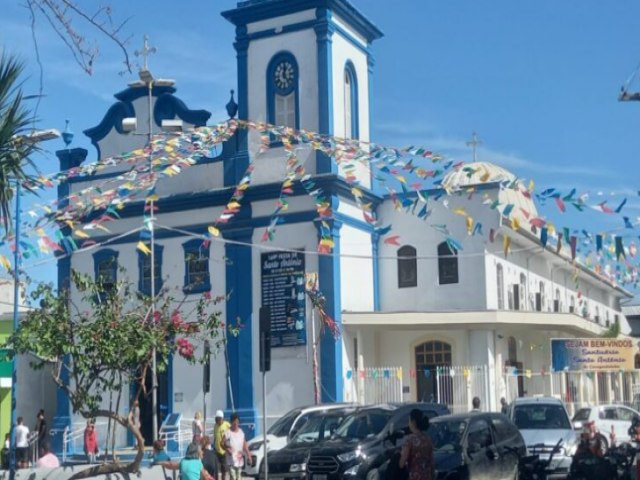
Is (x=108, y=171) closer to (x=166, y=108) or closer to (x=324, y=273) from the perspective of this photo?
(x=166, y=108)

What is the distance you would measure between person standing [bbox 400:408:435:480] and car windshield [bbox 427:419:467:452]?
197 inches

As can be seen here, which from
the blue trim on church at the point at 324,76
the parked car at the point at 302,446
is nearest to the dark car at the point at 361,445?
the parked car at the point at 302,446

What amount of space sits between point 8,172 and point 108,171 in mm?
24008

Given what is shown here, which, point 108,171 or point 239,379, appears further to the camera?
point 108,171

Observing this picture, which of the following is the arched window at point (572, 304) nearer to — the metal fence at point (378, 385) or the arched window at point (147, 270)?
the metal fence at point (378, 385)

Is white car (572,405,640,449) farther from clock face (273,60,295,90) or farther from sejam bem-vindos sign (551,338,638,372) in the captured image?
clock face (273,60,295,90)

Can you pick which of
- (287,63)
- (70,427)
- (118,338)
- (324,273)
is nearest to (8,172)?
(118,338)

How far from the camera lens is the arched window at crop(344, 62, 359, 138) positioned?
34.3 meters

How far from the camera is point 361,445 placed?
19.3 meters

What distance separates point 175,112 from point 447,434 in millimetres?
20227

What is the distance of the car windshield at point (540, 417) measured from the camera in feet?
79.5

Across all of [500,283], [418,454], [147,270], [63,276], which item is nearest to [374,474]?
[418,454]

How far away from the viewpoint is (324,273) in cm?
3203

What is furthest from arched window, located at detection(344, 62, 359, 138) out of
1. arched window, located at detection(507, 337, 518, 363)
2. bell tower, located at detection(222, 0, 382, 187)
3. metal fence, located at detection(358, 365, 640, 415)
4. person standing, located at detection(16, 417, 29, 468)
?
person standing, located at detection(16, 417, 29, 468)
